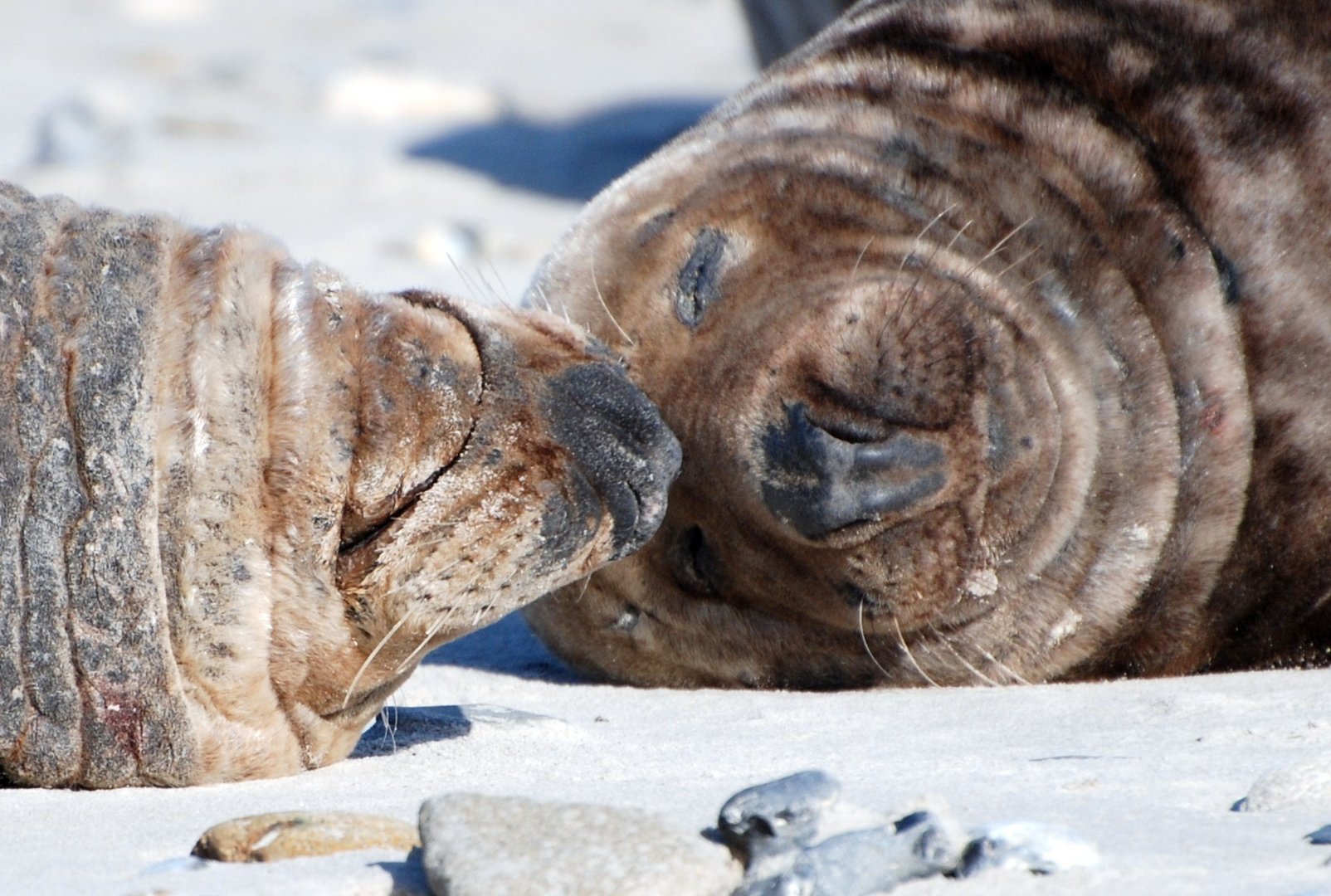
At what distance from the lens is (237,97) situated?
9789mm

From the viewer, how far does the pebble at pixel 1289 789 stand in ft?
6.95

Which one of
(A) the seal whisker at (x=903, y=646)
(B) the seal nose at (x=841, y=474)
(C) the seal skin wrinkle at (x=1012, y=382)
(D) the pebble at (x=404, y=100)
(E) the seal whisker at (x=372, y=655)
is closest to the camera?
(E) the seal whisker at (x=372, y=655)

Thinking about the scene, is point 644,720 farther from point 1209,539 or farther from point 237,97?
point 237,97

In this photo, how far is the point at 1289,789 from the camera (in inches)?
84.0

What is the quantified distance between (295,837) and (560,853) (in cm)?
36

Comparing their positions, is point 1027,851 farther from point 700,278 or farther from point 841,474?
point 700,278

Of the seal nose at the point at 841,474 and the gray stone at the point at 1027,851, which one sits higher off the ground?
the seal nose at the point at 841,474

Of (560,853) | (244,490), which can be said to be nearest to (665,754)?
(244,490)

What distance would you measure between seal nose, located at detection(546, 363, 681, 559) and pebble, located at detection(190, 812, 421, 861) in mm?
753

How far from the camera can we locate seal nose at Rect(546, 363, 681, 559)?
109 inches

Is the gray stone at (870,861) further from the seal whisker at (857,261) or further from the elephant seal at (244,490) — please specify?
the seal whisker at (857,261)

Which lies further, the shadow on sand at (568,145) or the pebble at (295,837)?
the shadow on sand at (568,145)

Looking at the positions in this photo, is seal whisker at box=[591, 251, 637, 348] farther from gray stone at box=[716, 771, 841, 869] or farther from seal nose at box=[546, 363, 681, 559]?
gray stone at box=[716, 771, 841, 869]

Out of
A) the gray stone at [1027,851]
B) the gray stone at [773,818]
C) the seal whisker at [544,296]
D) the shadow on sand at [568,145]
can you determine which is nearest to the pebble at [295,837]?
the gray stone at [773,818]
